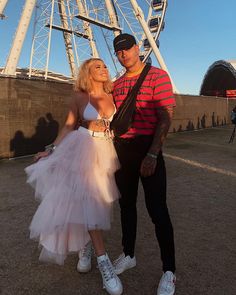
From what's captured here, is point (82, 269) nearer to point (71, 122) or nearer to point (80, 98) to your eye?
point (71, 122)

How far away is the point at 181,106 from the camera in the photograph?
20.3 m

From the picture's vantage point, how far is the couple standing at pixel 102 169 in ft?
10.2

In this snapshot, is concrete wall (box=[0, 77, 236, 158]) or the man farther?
concrete wall (box=[0, 77, 236, 158])

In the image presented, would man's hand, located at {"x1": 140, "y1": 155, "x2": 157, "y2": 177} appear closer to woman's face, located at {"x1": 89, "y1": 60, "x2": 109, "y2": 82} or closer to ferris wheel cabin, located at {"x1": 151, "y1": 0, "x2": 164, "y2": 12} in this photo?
woman's face, located at {"x1": 89, "y1": 60, "x2": 109, "y2": 82}

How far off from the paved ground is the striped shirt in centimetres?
130

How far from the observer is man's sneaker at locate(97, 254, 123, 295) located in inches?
119

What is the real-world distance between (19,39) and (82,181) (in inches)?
684

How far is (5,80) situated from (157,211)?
27.1 ft

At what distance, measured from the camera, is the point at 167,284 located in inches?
119

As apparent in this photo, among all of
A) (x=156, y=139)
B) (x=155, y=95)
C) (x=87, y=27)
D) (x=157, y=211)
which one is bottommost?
(x=157, y=211)

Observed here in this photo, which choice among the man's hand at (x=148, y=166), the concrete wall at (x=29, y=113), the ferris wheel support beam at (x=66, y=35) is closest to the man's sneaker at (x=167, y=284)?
the man's hand at (x=148, y=166)

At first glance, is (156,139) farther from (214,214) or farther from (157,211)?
(214,214)

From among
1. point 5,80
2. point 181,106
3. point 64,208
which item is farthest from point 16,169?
point 181,106

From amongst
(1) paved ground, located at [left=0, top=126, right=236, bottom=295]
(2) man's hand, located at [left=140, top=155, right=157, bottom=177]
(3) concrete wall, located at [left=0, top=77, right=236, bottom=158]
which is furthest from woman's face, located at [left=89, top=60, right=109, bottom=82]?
(3) concrete wall, located at [left=0, top=77, right=236, bottom=158]
